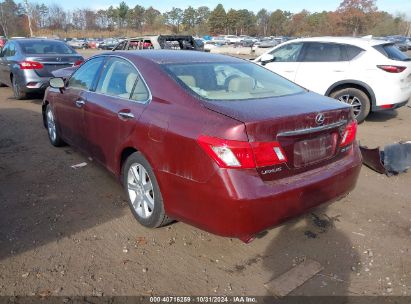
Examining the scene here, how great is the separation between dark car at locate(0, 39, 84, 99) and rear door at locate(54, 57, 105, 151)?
4.20 meters

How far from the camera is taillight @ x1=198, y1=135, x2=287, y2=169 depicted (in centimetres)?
240

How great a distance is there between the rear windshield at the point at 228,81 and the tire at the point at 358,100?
13.0 ft

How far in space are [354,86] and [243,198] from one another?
18.7 feet

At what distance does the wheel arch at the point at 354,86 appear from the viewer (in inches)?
274

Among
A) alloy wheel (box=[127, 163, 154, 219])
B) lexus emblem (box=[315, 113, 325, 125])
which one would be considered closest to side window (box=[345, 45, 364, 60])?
lexus emblem (box=[315, 113, 325, 125])

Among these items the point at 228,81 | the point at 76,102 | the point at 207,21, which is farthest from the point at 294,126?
the point at 207,21

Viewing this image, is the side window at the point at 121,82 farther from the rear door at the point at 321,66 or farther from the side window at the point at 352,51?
the side window at the point at 352,51

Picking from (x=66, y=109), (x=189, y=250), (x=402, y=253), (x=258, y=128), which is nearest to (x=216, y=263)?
(x=189, y=250)

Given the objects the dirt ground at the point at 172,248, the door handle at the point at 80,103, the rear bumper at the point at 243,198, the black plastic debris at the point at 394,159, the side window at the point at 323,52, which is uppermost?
the side window at the point at 323,52

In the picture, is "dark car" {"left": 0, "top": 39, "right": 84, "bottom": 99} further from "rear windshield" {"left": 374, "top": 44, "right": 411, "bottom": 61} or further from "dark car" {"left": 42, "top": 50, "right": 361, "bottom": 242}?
"rear windshield" {"left": 374, "top": 44, "right": 411, "bottom": 61}

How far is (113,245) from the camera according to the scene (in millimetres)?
3111

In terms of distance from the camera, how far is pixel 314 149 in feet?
8.94

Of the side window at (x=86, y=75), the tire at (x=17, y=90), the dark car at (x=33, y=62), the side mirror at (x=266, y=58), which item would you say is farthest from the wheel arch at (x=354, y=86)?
the tire at (x=17, y=90)

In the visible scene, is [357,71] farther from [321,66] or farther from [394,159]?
[394,159]
